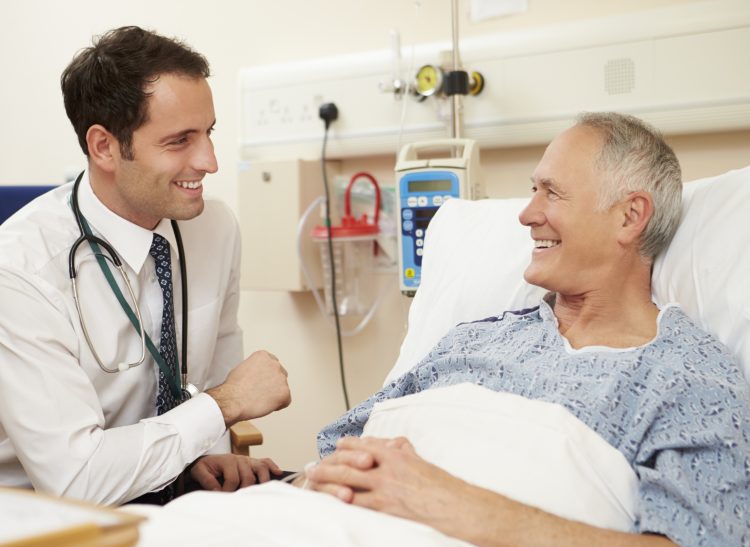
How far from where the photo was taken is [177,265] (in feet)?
6.34

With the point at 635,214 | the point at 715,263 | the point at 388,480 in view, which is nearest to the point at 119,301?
the point at 388,480

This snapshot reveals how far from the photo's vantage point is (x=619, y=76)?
89.7 inches

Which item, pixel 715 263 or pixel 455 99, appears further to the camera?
pixel 455 99

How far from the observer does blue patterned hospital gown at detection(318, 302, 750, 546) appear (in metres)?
1.18

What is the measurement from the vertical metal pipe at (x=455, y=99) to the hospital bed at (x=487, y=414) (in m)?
0.49

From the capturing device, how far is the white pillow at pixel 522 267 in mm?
1493

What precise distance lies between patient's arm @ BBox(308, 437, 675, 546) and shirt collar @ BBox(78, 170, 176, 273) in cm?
71

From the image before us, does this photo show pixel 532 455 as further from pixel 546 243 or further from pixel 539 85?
pixel 539 85

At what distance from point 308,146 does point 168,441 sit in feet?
4.54

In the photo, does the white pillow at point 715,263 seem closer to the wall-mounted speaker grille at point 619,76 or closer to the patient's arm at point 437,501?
the patient's arm at point 437,501

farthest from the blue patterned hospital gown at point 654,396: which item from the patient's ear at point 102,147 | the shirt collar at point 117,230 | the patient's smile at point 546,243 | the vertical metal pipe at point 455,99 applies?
the vertical metal pipe at point 455,99

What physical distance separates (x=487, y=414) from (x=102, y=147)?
1022 mm

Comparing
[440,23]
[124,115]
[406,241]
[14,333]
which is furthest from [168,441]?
[440,23]

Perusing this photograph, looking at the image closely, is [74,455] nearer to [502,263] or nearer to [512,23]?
[502,263]
